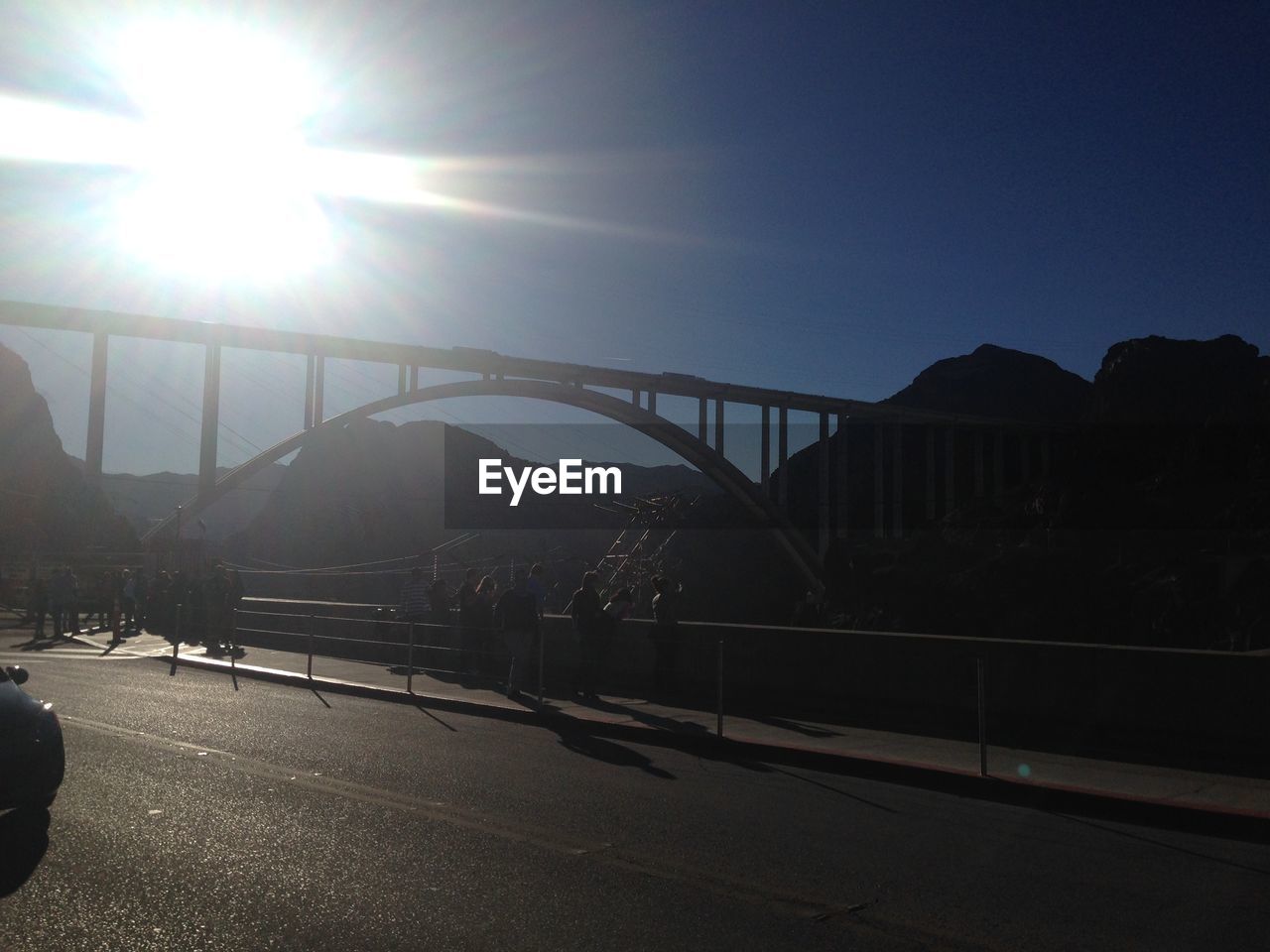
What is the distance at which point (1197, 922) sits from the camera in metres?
5.53

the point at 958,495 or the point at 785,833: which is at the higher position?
the point at 958,495

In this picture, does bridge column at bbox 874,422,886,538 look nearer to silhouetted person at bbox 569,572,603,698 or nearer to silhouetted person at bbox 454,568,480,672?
silhouetted person at bbox 454,568,480,672

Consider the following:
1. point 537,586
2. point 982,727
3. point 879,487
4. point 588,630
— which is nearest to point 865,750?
point 982,727

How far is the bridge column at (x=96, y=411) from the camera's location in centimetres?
4588

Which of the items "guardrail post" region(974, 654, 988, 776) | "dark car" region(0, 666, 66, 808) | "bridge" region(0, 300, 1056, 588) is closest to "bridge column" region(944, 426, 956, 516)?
"bridge" region(0, 300, 1056, 588)

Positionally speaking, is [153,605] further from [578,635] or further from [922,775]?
[922,775]

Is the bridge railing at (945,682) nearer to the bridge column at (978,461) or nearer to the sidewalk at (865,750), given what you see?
the sidewalk at (865,750)

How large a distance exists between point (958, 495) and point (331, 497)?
42619 millimetres

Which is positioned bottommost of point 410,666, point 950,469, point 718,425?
point 410,666

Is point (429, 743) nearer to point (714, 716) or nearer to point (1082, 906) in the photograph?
point (714, 716)

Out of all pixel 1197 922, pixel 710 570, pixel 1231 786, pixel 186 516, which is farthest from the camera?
pixel 710 570

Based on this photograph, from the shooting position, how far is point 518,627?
14.5m

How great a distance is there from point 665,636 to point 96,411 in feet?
132

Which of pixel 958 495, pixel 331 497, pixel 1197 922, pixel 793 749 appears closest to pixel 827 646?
pixel 793 749
